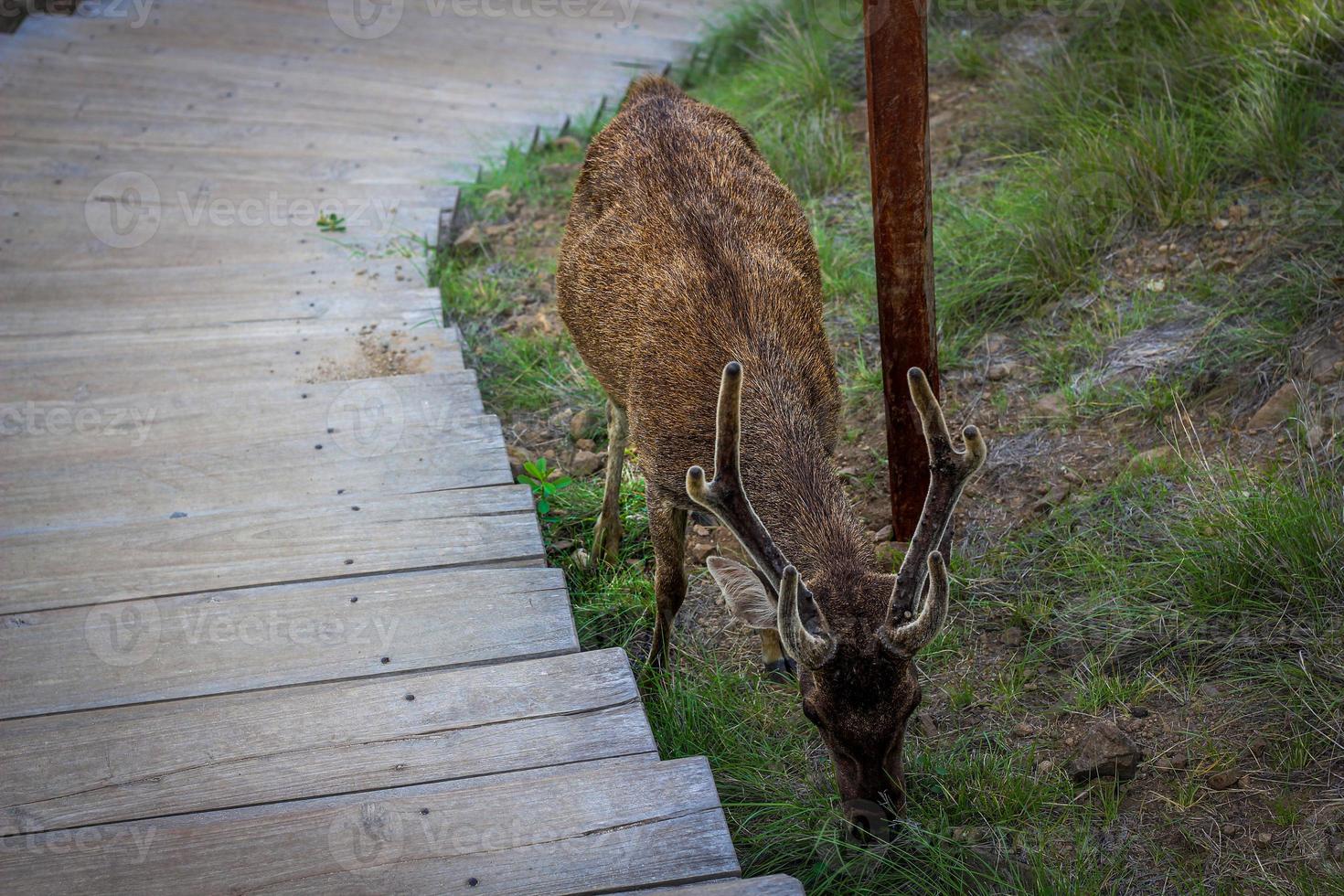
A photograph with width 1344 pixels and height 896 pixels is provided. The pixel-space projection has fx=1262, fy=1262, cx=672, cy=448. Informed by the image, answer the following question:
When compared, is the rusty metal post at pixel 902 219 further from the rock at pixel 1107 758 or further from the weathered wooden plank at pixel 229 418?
the weathered wooden plank at pixel 229 418

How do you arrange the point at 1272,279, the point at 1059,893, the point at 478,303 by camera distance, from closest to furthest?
the point at 1059,893 < the point at 1272,279 < the point at 478,303

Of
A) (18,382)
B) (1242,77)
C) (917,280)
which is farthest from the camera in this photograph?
(1242,77)

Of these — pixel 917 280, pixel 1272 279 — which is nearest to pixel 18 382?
pixel 917 280

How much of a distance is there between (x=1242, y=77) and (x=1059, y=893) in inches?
177

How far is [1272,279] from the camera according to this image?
536 cm

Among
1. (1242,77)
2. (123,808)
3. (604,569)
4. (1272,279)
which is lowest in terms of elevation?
(604,569)

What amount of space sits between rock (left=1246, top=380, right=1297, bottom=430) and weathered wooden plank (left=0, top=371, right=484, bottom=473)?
3064 millimetres

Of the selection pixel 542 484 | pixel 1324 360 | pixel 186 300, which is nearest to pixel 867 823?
pixel 542 484

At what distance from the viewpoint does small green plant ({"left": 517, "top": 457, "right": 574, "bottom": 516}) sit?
5422mm

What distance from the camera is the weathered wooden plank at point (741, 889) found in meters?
2.83

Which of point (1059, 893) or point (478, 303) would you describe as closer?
point (1059, 893)

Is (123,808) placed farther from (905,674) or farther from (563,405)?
(563,405)

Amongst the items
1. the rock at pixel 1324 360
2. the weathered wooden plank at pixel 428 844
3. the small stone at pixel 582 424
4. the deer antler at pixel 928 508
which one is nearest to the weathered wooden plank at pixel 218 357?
the small stone at pixel 582 424

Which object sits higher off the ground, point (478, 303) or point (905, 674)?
point (905, 674)
